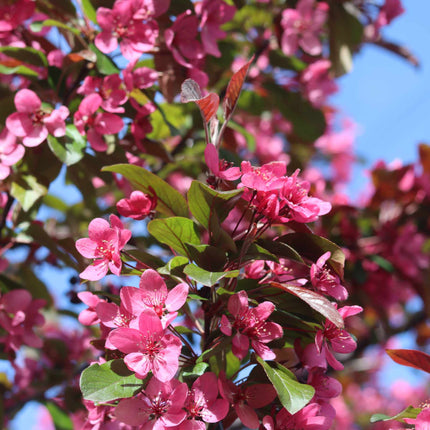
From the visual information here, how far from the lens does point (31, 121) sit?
4.67 ft

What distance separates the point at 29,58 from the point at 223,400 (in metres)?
1.17

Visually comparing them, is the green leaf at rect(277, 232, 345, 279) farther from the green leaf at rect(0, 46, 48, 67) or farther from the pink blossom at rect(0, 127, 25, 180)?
the green leaf at rect(0, 46, 48, 67)

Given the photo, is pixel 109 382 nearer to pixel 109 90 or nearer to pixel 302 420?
pixel 302 420

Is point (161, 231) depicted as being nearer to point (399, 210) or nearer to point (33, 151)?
point (33, 151)

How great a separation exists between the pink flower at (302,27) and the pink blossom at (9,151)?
1.18m

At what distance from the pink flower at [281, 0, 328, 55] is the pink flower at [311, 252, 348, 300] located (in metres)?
1.31

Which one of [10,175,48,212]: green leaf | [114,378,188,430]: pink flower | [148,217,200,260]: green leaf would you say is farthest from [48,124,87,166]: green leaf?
[114,378,188,430]: pink flower

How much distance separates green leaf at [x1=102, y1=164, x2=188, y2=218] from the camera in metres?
1.12

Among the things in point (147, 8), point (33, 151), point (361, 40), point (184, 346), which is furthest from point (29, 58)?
point (361, 40)

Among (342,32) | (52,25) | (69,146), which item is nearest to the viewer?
(69,146)

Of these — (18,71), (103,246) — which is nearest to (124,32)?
(18,71)

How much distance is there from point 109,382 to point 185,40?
1.05m

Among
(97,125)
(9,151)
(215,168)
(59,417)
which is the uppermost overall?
(215,168)

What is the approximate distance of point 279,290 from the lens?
1.12m
